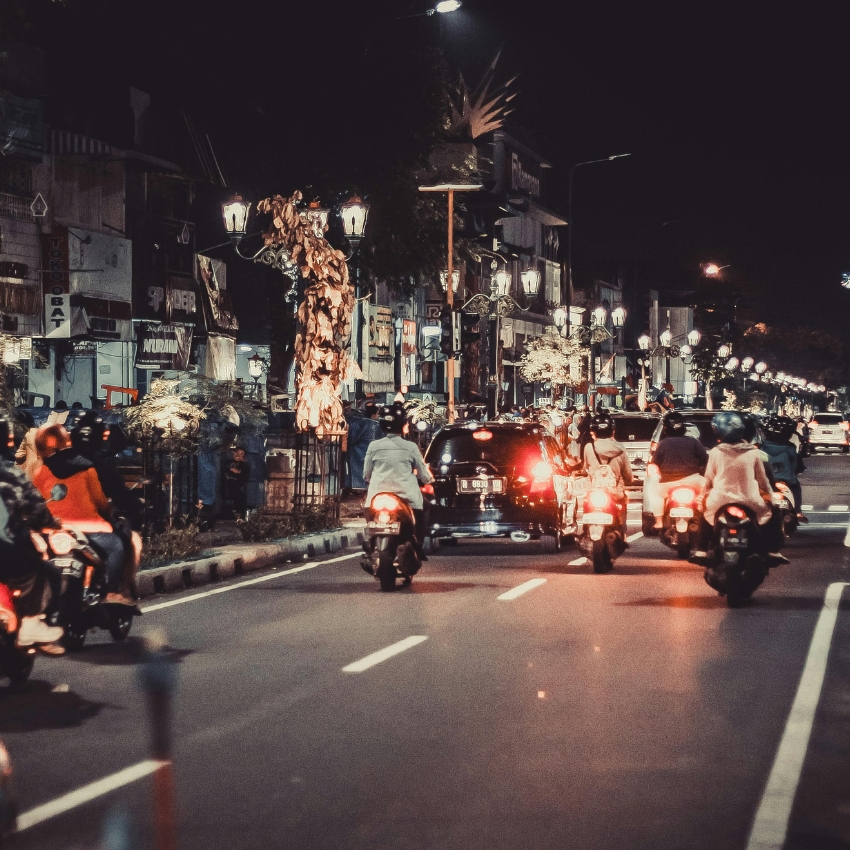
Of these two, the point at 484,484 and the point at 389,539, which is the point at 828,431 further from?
the point at 389,539

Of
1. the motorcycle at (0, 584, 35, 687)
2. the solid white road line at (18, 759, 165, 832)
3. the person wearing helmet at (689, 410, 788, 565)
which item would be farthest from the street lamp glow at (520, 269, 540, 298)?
the solid white road line at (18, 759, 165, 832)

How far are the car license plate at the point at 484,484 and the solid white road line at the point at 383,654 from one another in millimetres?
8066

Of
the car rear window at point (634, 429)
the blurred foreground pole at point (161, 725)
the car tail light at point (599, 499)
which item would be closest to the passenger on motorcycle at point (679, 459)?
the car tail light at point (599, 499)

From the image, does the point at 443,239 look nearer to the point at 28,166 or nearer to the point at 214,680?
the point at 28,166

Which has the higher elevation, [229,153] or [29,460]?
[229,153]

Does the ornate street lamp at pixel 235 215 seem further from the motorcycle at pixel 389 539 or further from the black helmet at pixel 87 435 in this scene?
the black helmet at pixel 87 435

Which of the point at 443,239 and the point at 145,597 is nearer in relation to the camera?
the point at 145,597

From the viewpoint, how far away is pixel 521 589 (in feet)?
52.3

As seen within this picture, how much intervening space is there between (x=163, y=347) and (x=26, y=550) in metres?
30.5

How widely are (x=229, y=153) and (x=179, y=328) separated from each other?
760 cm

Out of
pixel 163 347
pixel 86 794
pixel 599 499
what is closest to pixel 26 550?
pixel 86 794

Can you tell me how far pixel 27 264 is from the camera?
109ft

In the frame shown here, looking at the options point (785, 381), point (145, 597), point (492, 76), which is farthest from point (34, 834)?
point (785, 381)

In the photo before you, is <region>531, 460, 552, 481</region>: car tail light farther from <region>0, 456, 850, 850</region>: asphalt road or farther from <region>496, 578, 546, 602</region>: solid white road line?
<region>0, 456, 850, 850</region>: asphalt road
